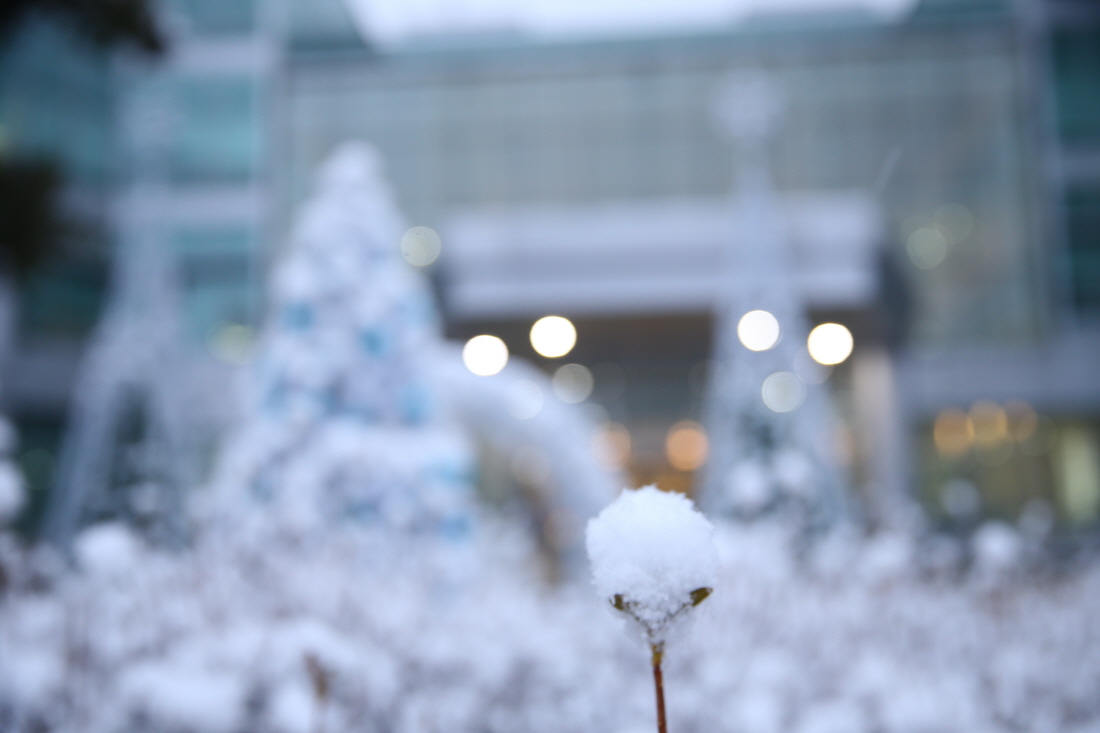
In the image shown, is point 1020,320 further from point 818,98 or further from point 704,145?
point 704,145

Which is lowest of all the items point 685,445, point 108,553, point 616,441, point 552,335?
point 108,553

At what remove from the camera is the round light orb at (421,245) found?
62.2ft

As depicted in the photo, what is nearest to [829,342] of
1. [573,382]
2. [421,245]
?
[573,382]

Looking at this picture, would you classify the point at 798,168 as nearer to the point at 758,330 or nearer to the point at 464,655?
the point at 758,330

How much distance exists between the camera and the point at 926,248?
760 inches

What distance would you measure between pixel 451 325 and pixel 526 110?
7.28 metres

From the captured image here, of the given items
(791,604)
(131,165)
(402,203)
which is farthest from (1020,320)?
(131,165)

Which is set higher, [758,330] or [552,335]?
[552,335]

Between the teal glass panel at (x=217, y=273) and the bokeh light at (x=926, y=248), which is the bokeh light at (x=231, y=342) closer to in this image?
the teal glass panel at (x=217, y=273)

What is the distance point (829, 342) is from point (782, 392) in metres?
8.92

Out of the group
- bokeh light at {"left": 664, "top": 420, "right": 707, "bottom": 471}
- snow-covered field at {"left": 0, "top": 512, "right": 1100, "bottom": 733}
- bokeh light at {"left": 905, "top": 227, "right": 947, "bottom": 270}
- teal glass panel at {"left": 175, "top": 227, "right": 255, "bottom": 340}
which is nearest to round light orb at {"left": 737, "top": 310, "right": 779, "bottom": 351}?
snow-covered field at {"left": 0, "top": 512, "right": 1100, "bottom": 733}

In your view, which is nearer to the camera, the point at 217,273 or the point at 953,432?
the point at 953,432

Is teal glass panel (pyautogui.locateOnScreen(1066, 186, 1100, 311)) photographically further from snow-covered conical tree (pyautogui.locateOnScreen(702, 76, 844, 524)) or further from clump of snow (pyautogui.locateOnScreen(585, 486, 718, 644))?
clump of snow (pyautogui.locateOnScreen(585, 486, 718, 644))

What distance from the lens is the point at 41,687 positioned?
112 inches
